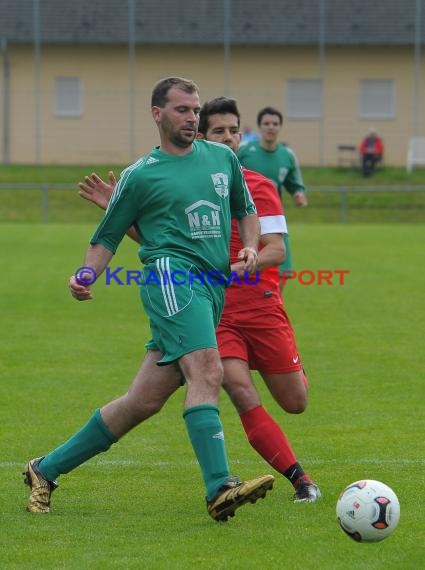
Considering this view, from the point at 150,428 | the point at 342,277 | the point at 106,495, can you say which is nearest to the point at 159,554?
the point at 106,495

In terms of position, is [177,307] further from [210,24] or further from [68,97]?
[68,97]

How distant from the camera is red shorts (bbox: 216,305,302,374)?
6316mm

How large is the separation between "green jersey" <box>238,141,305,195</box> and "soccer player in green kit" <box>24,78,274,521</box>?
742 centimetres

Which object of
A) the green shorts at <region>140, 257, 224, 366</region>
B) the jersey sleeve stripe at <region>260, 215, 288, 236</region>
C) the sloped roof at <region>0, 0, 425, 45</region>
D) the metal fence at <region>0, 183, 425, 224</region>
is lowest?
the metal fence at <region>0, 183, 425, 224</region>

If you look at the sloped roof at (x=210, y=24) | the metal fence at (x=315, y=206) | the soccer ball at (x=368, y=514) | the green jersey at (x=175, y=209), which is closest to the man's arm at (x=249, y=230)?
the green jersey at (x=175, y=209)

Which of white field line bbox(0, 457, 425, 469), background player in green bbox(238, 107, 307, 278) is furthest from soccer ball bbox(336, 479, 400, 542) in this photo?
background player in green bbox(238, 107, 307, 278)

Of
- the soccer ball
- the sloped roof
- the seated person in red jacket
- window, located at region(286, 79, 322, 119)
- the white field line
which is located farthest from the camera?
window, located at region(286, 79, 322, 119)

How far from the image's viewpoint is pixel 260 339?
632cm

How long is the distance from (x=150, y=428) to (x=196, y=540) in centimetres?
272

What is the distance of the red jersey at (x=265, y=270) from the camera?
20.9 ft

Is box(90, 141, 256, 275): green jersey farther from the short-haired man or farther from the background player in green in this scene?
the background player in green

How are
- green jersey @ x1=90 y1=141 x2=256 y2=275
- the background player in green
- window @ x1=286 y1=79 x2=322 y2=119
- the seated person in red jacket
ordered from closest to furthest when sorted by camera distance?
green jersey @ x1=90 y1=141 x2=256 y2=275 → the background player in green → the seated person in red jacket → window @ x1=286 y1=79 x2=322 y2=119

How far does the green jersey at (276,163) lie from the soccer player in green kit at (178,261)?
7.42 meters

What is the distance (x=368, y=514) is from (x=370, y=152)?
3455 cm
